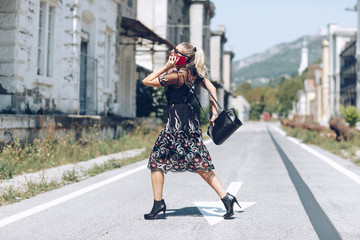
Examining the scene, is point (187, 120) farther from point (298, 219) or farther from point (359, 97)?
point (359, 97)

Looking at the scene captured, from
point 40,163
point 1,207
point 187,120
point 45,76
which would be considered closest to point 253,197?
point 187,120

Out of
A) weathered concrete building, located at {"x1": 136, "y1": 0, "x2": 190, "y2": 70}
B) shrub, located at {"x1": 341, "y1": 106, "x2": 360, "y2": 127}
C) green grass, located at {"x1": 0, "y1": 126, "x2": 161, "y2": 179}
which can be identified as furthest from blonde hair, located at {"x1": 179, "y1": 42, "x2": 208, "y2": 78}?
weathered concrete building, located at {"x1": 136, "y1": 0, "x2": 190, "y2": 70}

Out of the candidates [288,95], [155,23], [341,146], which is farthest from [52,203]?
[288,95]

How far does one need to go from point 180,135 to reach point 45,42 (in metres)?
8.16

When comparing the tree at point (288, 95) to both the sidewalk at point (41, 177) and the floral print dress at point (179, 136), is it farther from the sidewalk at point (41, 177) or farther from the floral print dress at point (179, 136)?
the floral print dress at point (179, 136)

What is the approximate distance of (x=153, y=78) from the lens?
16.0 feet

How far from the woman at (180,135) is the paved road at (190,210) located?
38cm

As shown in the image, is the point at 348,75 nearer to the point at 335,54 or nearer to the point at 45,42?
the point at 335,54

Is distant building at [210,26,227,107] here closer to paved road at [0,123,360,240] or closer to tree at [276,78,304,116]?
paved road at [0,123,360,240]

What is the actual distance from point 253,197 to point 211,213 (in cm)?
125

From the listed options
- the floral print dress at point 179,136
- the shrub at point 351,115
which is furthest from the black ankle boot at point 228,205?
the shrub at point 351,115

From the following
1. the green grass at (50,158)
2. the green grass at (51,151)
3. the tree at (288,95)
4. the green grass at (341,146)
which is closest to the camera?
the green grass at (50,158)

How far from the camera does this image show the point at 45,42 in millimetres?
12023

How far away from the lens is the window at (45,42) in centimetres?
1194
